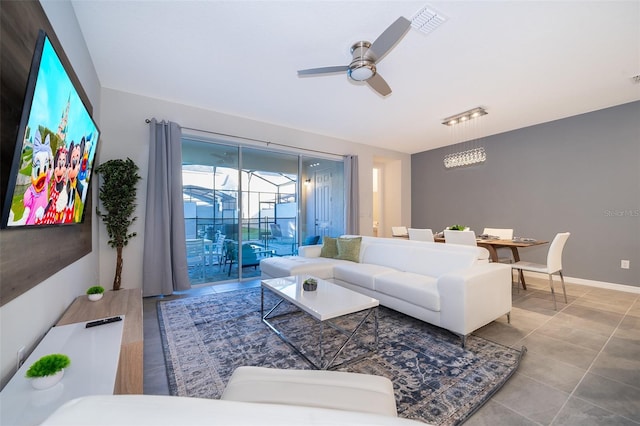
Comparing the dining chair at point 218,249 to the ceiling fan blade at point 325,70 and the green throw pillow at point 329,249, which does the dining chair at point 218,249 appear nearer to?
the green throw pillow at point 329,249

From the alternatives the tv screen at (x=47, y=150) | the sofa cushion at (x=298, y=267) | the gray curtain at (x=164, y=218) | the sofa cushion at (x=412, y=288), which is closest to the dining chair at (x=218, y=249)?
the gray curtain at (x=164, y=218)

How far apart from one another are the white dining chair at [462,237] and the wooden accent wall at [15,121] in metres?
4.17

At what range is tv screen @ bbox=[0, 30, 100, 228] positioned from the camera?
1056mm

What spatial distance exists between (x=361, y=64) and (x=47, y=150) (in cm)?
224

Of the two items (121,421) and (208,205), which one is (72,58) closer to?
(208,205)

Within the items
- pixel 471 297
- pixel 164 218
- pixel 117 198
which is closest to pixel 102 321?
→ pixel 117 198

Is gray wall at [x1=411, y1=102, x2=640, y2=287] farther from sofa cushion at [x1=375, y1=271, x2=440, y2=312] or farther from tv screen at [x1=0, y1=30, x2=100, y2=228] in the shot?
tv screen at [x1=0, y1=30, x2=100, y2=228]

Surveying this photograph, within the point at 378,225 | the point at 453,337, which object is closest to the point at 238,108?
the point at 453,337

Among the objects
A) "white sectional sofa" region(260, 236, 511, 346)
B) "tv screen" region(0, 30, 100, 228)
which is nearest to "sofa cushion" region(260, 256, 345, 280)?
"white sectional sofa" region(260, 236, 511, 346)

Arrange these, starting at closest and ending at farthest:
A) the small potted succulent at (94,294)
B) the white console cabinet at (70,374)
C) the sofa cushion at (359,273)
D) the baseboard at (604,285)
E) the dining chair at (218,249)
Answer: the white console cabinet at (70,374)
the small potted succulent at (94,294)
the sofa cushion at (359,273)
the baseboard at (604,285)
the dining chair at (218,249)

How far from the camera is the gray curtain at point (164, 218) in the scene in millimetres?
3508

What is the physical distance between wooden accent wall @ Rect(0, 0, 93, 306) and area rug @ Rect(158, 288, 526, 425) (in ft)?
3.54

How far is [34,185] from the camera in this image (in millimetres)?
1189

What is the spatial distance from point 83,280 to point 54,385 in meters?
1.86
